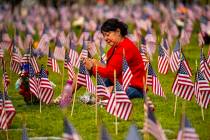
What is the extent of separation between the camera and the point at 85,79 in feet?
53.4

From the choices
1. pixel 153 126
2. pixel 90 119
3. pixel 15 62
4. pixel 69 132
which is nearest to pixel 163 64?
pixel 15 62

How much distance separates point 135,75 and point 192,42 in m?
19.4

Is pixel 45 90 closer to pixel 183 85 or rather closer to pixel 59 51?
pixel 183 85

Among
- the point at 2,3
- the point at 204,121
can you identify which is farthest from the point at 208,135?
the point at 2,3

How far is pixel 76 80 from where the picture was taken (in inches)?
644

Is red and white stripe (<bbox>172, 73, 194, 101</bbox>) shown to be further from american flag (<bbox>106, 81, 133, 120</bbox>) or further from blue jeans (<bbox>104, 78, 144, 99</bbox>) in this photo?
american flag (<bbox>106, 81, 133, 120</bbox>)

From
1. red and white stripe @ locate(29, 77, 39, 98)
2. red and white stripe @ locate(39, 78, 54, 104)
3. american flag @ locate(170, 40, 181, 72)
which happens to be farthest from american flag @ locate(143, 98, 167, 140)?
american flag @ locate(170, 40, 181, 72)

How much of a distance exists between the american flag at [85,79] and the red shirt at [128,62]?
17cm

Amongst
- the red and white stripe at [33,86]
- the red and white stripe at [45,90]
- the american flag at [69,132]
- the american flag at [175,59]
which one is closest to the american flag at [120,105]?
the red and white stripe at [45,90]

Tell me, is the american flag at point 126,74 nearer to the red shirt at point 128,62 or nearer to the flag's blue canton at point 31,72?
the red shirt at point 128,62

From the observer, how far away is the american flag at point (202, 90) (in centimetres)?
1552

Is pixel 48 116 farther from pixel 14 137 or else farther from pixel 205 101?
pixel 205 101

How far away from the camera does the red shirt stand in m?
16.2

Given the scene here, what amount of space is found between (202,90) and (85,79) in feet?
7.30
